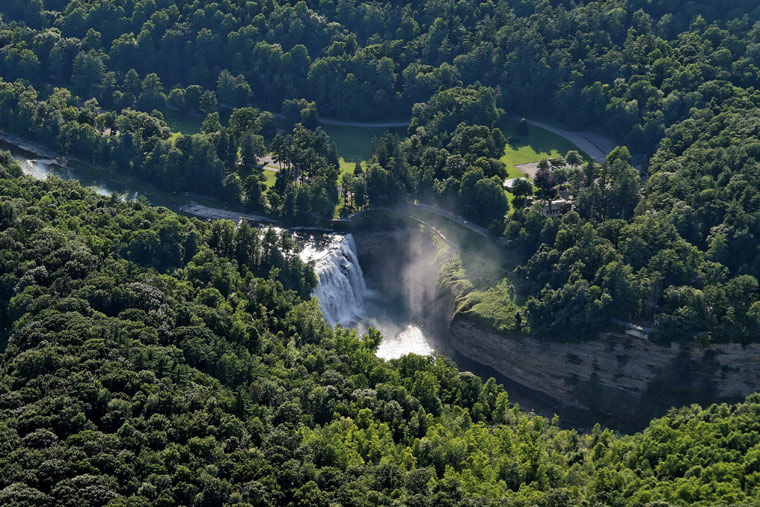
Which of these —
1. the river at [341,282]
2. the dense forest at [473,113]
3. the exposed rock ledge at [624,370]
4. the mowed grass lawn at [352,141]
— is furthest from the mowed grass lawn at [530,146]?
the exposed rock ledge at [624,370]

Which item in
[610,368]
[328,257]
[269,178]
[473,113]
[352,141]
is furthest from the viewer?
[352,141]

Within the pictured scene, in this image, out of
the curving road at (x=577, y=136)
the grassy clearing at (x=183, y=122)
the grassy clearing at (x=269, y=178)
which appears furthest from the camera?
the grassy clearing at (x=183, y=122)

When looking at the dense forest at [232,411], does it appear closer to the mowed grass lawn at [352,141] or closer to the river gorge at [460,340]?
the river gorge at [460,340]

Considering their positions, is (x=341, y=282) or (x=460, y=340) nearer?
(x=460, y=340)

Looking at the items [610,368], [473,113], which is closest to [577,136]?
[473,113]

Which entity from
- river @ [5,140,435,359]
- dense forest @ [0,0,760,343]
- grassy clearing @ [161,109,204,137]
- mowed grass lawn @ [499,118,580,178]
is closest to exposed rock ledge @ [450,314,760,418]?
dense forest @ [0,0,760,343]

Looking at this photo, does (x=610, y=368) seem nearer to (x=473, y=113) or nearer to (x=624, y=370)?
(x=624, y=370)

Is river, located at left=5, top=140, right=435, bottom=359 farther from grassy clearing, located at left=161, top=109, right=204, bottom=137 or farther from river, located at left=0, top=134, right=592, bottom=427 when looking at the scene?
grassy clearing, located at left=161, top=109, right=204, bottom=137
